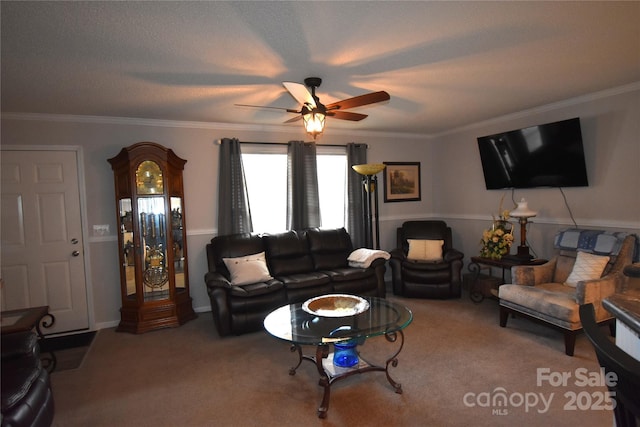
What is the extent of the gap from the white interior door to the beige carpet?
0.77 metres

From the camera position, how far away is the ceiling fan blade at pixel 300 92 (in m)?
2.48

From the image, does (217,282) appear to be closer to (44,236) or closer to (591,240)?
(44,236)

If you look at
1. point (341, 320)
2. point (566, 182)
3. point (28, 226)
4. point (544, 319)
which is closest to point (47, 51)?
point (28, 226)

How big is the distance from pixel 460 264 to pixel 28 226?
5148 millimetres

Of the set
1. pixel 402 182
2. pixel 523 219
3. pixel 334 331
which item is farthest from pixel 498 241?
pixel 334 331

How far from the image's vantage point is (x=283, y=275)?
429 centimetres

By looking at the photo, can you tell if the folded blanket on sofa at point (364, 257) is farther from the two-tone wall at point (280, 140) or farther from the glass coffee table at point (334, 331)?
the two-tone wall at point (280, 140)

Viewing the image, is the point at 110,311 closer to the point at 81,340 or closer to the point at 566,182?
the point at 81,340

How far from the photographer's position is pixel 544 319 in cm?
323

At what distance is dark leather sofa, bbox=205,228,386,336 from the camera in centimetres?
364

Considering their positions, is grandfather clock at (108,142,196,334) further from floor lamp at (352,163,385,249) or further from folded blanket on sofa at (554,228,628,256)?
folded blanket on sofa at (554,228,628,256)

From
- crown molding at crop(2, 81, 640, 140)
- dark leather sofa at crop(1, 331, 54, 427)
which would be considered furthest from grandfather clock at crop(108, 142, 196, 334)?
dark leather sofa at crop(1, 331, 54, 427)

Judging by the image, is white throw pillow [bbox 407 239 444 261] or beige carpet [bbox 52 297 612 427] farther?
white throw pillow [bbox 407 239 444 261]

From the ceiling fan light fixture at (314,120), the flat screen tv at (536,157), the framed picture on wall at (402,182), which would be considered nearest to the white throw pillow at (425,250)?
the framed picture on wall at (402,182)
